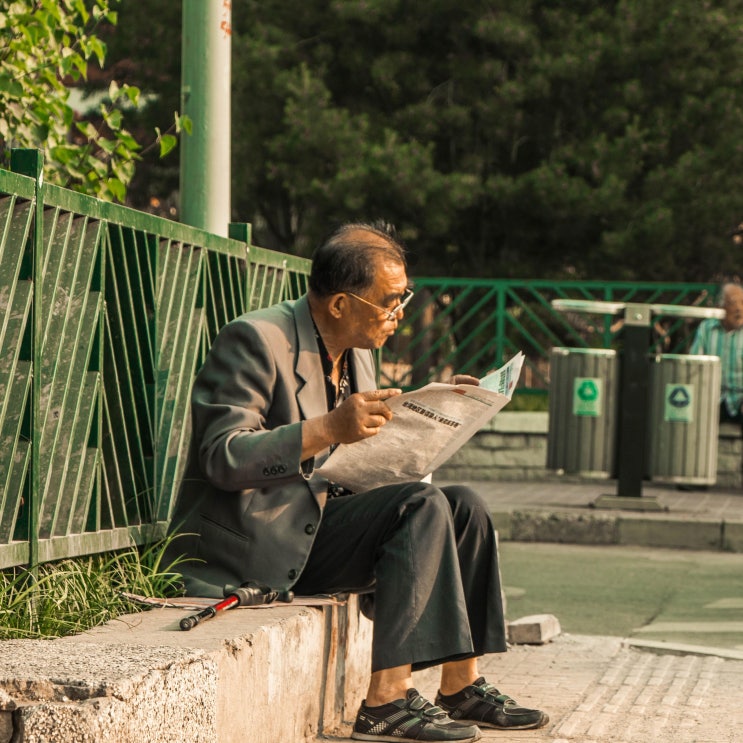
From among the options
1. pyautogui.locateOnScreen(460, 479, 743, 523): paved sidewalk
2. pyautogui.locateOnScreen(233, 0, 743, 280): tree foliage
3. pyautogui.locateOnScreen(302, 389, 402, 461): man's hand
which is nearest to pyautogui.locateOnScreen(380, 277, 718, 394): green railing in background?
pyautogui.locateOnScreen(460, 479, 743, 523): paved sidewalk

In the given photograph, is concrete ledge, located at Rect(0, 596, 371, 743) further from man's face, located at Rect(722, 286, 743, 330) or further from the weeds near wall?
man's face, located at Rect(722, 286, 743, 330)

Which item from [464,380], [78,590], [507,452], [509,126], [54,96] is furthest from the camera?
[509,126]

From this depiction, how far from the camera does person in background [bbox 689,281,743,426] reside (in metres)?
12.4

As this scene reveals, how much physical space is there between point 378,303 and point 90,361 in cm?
85

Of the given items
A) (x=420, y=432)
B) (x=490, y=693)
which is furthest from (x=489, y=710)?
(x=420, y=432)

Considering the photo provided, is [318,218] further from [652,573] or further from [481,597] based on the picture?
[481,597]

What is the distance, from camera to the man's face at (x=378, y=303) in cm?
451

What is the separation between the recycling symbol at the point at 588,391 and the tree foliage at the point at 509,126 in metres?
5.32

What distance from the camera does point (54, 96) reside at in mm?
6312

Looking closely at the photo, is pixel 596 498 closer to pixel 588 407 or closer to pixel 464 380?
pixel 588 407

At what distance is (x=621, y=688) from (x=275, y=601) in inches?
64.9

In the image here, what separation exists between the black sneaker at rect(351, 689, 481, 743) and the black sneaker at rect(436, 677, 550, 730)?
0.29 metres

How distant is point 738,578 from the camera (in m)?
8.85

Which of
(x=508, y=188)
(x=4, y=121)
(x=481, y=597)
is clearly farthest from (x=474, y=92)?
(x=481, y=597)
